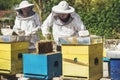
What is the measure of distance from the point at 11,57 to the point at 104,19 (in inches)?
263

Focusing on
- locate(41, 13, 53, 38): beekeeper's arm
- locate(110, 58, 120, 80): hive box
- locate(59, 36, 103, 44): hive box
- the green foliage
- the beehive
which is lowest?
locate(110, 58, 120, 80): hive box

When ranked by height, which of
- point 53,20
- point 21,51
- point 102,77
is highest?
point 53,20

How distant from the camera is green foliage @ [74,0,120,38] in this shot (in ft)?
34.3

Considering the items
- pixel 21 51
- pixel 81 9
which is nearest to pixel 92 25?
pixel 81 9

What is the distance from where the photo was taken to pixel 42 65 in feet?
13.1

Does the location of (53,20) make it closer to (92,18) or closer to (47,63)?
(47,63)

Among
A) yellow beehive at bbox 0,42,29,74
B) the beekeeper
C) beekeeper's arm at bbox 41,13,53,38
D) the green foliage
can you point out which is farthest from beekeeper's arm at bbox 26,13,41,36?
the green foliage

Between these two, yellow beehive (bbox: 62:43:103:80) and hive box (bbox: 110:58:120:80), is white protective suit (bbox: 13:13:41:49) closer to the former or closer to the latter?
yellow beehive (bbox: 62:43:103:80)

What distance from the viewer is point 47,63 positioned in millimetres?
3957

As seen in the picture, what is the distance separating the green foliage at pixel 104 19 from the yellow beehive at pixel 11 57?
19.9 ft

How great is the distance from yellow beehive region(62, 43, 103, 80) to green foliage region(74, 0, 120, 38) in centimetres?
641

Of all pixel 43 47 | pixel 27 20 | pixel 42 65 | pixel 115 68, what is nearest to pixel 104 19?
pixel 27 20

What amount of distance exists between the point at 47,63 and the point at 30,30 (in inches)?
56.8

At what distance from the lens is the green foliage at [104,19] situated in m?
10.4
